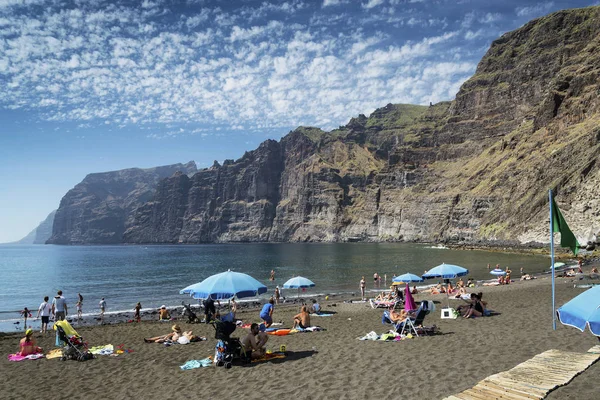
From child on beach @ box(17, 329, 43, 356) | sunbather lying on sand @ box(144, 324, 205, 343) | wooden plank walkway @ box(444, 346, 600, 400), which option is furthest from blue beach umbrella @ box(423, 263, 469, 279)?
child on beach @ box(17, 329, 43, 356)

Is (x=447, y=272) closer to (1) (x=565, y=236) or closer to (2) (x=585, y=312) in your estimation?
(1) (x=565, y=236)

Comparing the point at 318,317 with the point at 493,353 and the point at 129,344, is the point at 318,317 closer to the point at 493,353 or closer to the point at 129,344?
the point at 129,344

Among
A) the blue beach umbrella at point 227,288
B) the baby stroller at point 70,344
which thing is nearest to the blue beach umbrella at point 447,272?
the blue beach umbrella at point 227,288

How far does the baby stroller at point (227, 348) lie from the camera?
1196 cm

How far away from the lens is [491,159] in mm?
151625

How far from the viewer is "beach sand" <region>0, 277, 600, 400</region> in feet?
A: 30.0

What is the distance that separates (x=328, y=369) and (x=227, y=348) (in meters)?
Result: 3.21

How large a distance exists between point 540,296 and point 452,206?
458 ft

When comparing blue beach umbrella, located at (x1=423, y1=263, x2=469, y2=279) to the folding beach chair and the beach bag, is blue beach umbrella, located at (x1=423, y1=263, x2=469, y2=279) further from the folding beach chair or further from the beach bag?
the beach bag

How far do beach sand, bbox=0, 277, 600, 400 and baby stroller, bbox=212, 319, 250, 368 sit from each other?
15.1 inches

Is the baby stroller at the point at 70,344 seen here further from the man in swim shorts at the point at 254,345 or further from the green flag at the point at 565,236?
the green flag at the point at 565,236

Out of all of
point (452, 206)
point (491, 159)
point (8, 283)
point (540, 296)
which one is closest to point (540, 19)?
point (491, 159)

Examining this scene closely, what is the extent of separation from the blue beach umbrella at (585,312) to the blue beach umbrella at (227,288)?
11620 millimetres

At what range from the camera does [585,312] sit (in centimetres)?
786
